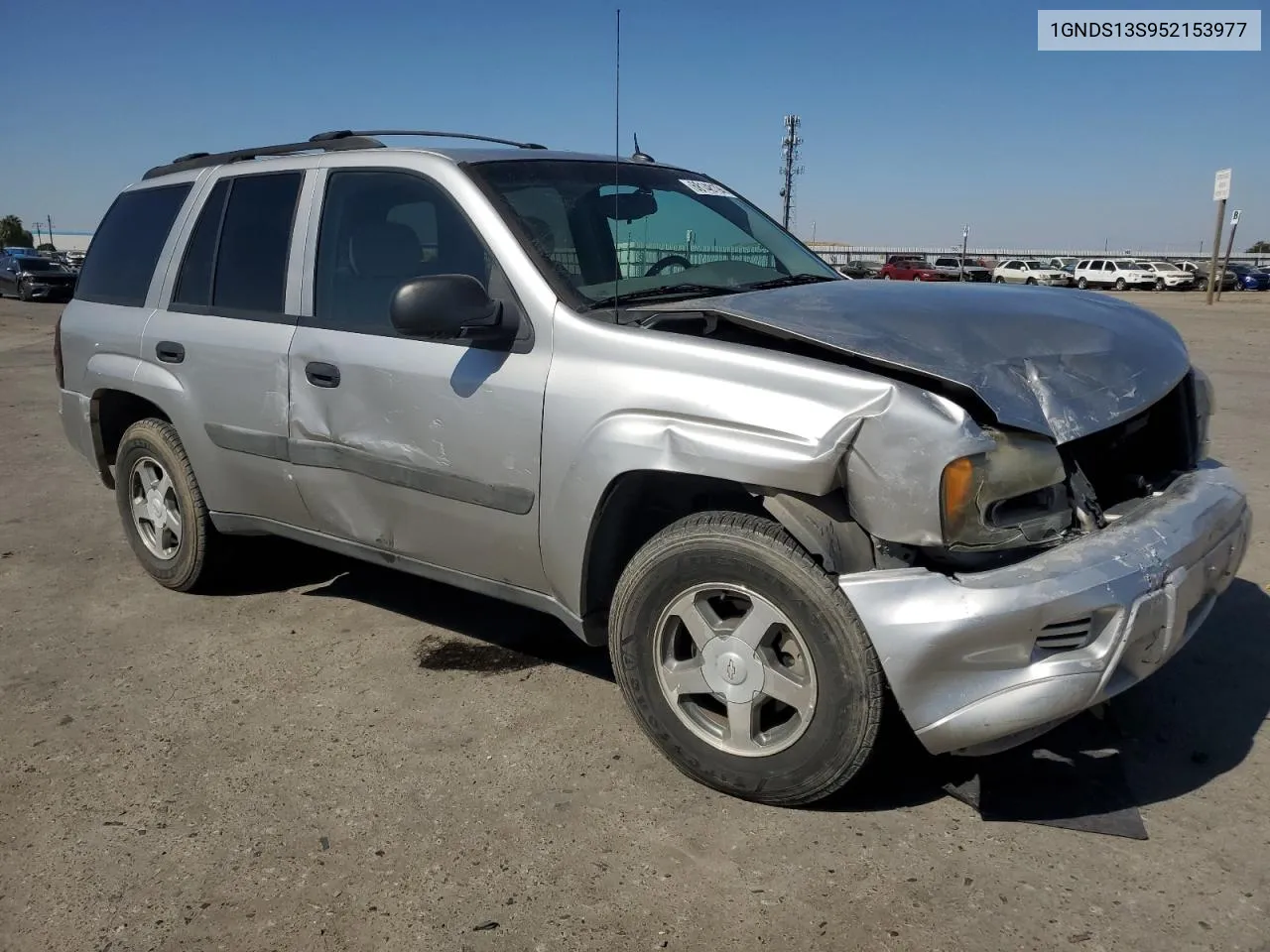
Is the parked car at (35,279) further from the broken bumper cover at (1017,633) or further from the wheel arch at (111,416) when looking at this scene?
the broken bumper cover at (1017,633)

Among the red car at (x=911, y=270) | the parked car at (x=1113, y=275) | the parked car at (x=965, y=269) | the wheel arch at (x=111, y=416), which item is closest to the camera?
the wheel arch at (x=111, y=416)

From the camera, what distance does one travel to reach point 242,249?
4.14 metres

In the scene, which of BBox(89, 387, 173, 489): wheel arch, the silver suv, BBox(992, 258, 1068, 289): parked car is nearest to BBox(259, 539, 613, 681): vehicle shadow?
the silver suv

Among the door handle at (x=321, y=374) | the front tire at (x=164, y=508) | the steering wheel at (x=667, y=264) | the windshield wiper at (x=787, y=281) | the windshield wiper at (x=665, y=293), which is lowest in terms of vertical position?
the front tire at (x=164, y=508)

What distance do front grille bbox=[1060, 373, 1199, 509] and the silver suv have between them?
0.02 meters

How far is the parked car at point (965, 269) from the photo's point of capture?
4387 cm

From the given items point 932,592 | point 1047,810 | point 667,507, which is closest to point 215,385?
point 667,507

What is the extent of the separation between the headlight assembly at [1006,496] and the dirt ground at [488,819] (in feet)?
2.72

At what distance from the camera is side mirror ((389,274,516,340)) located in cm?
298

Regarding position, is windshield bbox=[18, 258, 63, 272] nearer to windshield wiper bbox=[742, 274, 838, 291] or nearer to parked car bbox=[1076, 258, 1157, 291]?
windshield wiper bbox=[742, 274, 838, 291]

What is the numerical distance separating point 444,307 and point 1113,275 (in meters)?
49.5

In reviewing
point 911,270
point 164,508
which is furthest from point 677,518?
point 911,270

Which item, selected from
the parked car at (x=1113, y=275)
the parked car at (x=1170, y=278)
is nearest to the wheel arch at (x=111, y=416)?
the parked car at (x=1113, y=275)

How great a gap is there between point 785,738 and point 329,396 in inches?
79.1
